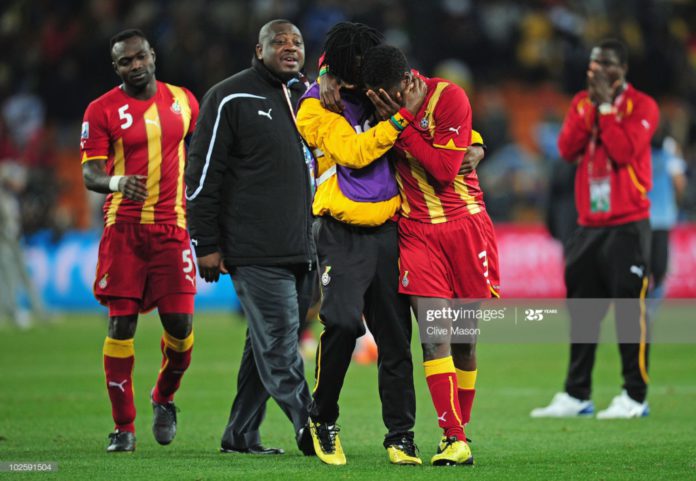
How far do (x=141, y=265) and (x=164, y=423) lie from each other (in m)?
0.95

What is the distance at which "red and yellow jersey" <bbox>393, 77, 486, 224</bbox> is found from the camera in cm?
629

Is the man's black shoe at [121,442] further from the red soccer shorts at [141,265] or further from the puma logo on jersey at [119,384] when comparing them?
the red soccer shorts at [141,265]

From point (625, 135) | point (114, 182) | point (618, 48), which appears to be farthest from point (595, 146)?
point (114, 182)

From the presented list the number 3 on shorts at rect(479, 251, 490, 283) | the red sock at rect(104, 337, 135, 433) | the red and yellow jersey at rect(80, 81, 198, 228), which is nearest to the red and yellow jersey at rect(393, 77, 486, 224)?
the number 3 on shorts at rect(479, 251, 490, 283)

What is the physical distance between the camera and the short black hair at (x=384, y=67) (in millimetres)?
6086

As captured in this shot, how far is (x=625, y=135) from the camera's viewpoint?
893 centimetres

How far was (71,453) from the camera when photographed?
706cm

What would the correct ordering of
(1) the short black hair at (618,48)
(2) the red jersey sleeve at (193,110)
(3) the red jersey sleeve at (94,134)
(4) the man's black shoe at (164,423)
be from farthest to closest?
1. (1) the short black hair at (618,48)
2. (2) the red jersey sleeve at (193,110)
3. (4) the man's black shoe at (164,423)
4. (3) the red jersey sleeve at (94,134)

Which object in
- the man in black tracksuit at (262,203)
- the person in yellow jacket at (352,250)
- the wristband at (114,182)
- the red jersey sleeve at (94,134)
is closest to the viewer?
the person in yellow jacket at (352,250)

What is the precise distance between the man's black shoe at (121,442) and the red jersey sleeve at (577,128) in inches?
153

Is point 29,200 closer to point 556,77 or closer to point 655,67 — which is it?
point 556,77

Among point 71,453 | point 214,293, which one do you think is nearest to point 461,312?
point 71,453
